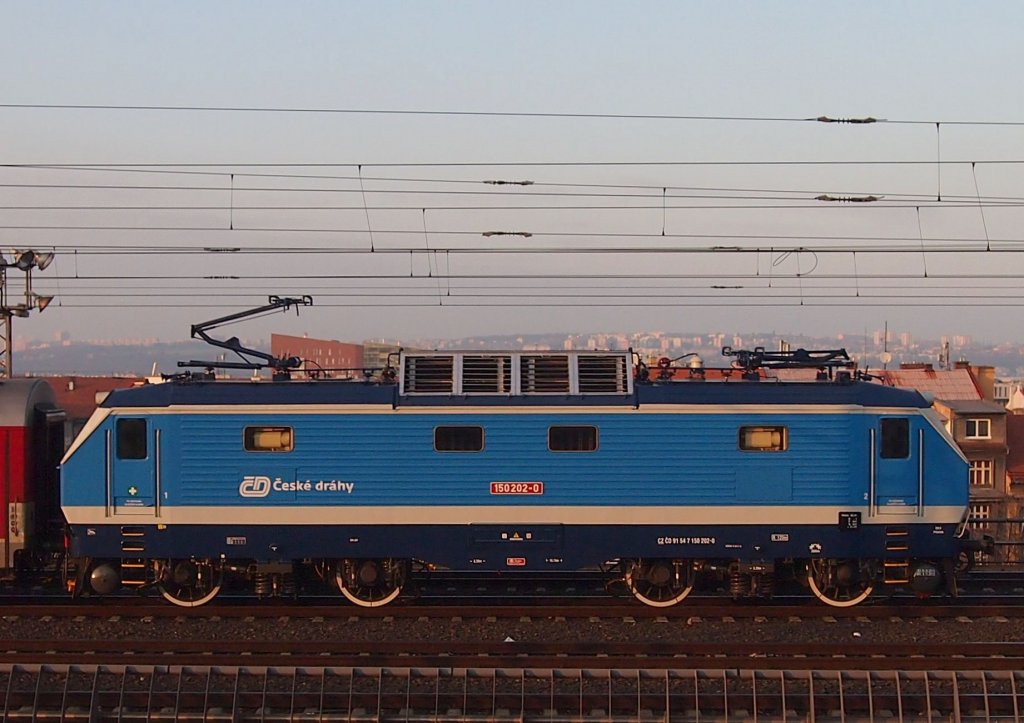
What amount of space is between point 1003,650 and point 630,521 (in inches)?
211

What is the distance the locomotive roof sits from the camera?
55.8 feet

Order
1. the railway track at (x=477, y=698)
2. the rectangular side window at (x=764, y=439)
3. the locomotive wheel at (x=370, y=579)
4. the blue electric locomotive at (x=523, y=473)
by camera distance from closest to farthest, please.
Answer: the railway track at (x=477, y=698)
the blue electric locomotive at (x=523, y=473)
the rectangular side window at (x=764, y=439)
the locomotive wheel at (x=370, y=579)

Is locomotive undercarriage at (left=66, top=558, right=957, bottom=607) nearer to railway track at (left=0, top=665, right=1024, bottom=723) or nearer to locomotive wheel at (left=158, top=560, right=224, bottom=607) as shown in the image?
locomotive wheel at (left=158, top=560, right=224, bottom=607)

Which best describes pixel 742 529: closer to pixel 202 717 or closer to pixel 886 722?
pixel 886 722

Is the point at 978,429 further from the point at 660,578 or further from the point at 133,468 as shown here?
the point at 133,468

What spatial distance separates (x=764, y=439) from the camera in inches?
676

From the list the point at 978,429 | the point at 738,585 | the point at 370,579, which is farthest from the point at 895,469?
the point at 978,429

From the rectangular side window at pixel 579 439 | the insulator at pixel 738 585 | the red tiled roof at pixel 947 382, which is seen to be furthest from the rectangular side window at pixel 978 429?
the rectangular side window at pixel 579 439

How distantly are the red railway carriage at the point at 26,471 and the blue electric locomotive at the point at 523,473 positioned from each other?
1.09 meters

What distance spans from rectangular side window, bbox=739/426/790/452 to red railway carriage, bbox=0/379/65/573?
36.9 ft

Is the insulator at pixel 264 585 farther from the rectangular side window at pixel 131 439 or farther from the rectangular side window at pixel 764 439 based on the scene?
the rectangular side window at pixel 764 439

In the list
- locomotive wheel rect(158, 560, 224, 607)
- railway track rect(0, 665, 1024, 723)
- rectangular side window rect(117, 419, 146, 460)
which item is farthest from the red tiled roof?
rectangular side window rect(117, 419, 146, 460)

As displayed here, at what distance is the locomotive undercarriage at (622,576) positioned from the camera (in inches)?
679

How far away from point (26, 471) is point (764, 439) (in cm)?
1160
